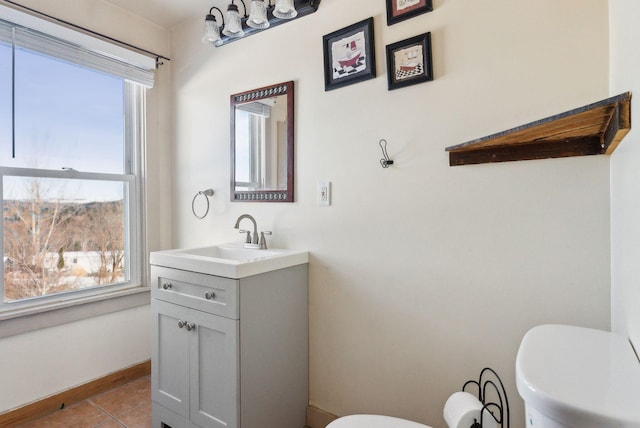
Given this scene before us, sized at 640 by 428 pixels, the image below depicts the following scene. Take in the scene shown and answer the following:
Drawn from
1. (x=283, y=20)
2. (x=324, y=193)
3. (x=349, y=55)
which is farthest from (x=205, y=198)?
(x=349, y=55)

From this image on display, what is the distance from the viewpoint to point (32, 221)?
193cm

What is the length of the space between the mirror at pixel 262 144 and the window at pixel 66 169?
79 centimetres

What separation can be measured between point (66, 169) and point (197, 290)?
1.24 meters

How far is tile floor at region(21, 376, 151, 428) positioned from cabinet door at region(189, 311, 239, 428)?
56 cm

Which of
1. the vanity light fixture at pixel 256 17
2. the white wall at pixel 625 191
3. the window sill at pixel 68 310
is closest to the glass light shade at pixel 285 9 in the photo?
the vanity light fixture at pixel 256 17

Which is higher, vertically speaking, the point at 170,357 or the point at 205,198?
the point at 205,198

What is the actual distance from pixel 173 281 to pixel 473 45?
5.74 feet

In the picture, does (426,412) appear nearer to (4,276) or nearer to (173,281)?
(173,281)

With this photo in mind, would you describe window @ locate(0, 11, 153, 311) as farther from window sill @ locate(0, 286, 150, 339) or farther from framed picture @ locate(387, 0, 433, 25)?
framed picture @ locate(387, 0, 433, 25)

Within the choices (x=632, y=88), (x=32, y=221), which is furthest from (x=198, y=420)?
(x=632, y=88)

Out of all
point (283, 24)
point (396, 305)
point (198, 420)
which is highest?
point (283, 24)

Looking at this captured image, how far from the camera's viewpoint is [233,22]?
5.90 ft

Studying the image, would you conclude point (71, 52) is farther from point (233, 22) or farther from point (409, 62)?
point (409, 62)

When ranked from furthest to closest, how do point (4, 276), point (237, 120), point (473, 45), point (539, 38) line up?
point (237, 120)
point (4, 276)
point (473, 45)
point (539, 38)
